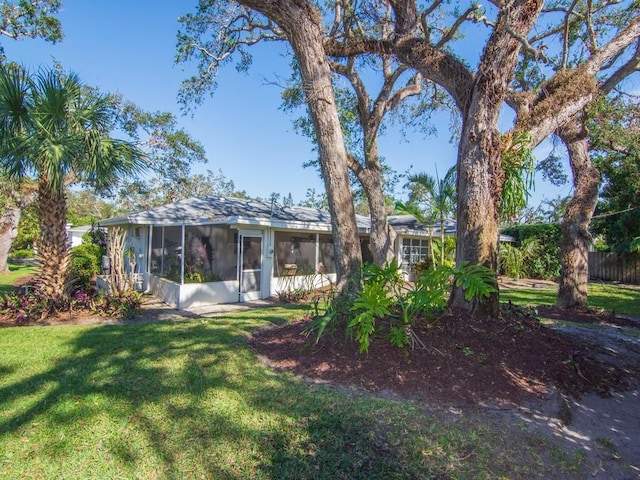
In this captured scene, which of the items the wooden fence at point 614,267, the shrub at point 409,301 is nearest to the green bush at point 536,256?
the wooden fence at point 614,267

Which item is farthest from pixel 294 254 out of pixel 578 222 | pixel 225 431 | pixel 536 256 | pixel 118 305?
pixel 536 256

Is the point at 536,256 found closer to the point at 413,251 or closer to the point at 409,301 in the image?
the point at 413,251

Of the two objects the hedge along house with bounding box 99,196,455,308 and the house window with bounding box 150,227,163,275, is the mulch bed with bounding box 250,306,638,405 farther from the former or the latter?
A: the house window with bounding box 150,227,163,275

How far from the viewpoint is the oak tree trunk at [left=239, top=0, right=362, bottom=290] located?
595cm

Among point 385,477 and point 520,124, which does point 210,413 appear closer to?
point 385,477

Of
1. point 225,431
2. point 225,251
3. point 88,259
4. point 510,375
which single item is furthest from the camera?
point 88,259

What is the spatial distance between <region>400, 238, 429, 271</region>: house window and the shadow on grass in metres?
13.2

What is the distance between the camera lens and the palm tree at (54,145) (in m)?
7.28

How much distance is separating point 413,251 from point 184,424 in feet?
50.7

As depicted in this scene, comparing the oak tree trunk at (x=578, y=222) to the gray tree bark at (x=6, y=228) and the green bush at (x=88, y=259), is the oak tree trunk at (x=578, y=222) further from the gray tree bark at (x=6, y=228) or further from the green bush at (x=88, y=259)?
the gray tree bark at (x=6, y=228)

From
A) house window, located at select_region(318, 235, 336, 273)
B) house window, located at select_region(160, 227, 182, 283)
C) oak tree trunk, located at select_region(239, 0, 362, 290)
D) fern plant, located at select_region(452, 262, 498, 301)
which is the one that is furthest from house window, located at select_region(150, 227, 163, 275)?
fern plant, located at select_region(452, 262, 498, 301)

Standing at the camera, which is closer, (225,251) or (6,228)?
(225,251)

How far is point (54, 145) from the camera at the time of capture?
721 cm

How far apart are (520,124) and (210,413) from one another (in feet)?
19.2
